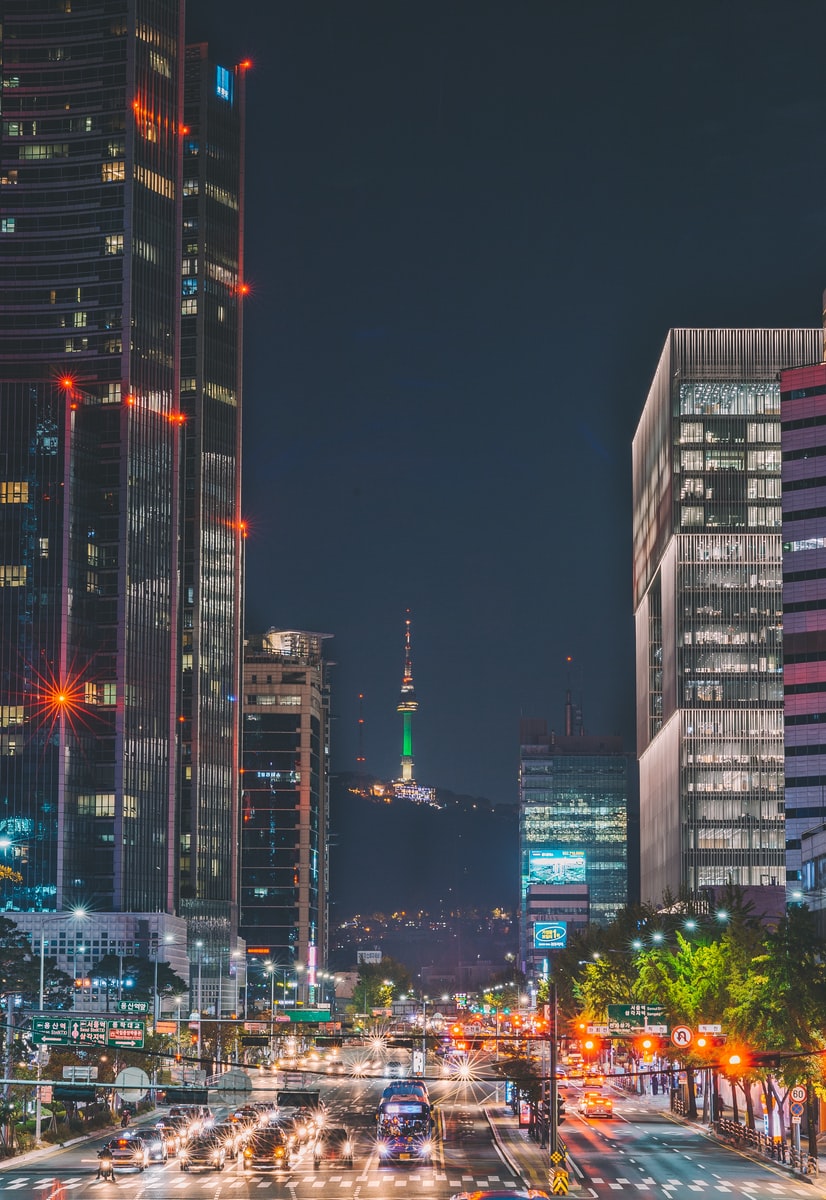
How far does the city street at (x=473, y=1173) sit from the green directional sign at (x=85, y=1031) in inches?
241

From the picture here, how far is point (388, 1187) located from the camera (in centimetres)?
8750

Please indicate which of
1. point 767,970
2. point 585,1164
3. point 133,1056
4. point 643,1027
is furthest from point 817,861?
point 133,1056

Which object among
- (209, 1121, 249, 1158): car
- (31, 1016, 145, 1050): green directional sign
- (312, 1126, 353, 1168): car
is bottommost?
(312, 1126, 353, 1168): car

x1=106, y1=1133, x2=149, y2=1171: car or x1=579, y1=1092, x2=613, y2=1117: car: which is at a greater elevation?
x1=106, y1=1133, x2=149, y2=1171: car

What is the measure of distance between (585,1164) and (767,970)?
16271 mm

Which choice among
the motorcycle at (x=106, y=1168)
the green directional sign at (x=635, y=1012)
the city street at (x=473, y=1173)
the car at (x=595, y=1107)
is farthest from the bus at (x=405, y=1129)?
the car at (x=595, y=1107)

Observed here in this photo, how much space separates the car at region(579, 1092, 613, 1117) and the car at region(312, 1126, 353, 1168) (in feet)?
115

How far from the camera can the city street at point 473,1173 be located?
84.6 metres

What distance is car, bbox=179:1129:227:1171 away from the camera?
9831cm

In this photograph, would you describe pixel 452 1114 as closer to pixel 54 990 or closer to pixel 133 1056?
pixel 133 1056

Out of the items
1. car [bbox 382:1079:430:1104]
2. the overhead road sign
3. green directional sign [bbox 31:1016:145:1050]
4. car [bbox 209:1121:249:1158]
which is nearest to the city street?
car [bbox 209:1121:249:1158]

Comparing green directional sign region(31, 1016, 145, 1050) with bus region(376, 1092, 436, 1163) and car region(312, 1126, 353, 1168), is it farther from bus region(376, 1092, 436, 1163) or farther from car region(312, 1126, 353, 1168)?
bus region(376, 1092, 436, 1163)

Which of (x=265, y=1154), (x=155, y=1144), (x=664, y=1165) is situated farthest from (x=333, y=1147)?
(x=664, y=1165)

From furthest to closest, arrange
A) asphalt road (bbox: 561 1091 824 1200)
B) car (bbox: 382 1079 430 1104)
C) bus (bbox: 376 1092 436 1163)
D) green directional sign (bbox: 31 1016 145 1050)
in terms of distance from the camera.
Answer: car (bbox: 382 1079 430 1104), bus (bbox: 376 1092 436 1163), asphalt road (bbox: 561 1091 824 1200), green directional sign (bbox: 31 1016 145 1050)
